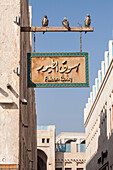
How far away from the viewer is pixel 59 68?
1384 cm

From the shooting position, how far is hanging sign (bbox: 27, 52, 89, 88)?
13.8 metres

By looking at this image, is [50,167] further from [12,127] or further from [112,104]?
[12,127]

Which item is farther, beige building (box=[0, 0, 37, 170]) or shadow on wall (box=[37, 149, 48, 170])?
shadow on wall (box=[37, 149, 48, 170])

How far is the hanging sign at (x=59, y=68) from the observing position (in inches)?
542

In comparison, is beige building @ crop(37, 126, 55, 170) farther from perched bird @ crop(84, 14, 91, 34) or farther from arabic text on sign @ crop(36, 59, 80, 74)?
perched bird @ crop(84, 14, 91, 34)

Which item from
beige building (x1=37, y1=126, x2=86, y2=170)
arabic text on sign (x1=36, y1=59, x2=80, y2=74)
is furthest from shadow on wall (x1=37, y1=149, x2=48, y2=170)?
arabic text on sign (x1=36, y1=59, x2=80, y2=74)

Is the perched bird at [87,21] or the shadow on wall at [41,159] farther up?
the perched bird at [87,21]

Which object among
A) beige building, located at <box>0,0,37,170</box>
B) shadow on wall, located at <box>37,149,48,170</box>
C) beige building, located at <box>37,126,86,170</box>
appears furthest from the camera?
shadow on wall, located at <box>37,149,48,170</box>

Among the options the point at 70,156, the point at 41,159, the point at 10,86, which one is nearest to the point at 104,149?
the point at 10,86

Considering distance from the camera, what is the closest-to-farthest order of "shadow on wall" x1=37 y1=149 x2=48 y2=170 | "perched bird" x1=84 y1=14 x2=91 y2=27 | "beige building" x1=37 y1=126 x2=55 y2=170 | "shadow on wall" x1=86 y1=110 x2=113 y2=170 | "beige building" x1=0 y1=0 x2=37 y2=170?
1. "beige building" x1=0 y1=0 x2=37 y2=170
2. "perched bird" x1=84 y1=14 x2=91 y2=27
3. "shadow on wall" x1=86 y1=110 x2=113 y2=170
4. "beige building" x1=37 y1=126 x2=55 y2=170
5. "shadow on wall" x1=37 y1=149 x2=48 y2=170

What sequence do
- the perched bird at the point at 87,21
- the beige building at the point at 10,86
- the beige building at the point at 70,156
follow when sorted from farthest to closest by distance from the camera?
the beige building at the point at 70,156 < the perched bird at the point at 87,21 < the beige building at the point at 10,86

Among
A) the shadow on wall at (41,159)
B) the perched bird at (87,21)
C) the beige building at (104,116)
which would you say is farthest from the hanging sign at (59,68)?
the shadow on wall at (41,159)

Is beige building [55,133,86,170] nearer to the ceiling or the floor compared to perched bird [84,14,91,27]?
nearer to the floor

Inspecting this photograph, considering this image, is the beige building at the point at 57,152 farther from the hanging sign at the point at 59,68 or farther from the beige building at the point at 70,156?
the hanging sign at the point at 59,68
